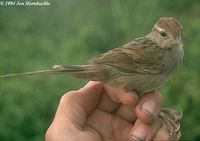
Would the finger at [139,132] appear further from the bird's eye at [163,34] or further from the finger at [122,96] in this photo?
the bird's eye at [163,34]

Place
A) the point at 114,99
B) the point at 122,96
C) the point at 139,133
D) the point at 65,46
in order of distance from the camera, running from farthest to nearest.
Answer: the point at 65,46 < the point at 114,99 < the point at 122,96 < the point at 139,133

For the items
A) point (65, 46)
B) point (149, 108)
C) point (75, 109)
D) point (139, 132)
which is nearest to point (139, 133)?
point (139, 132)

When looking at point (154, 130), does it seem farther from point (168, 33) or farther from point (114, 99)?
point (168, 33)

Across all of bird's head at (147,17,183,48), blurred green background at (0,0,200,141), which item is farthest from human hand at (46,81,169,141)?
blurred green background at (0,0,200,141)

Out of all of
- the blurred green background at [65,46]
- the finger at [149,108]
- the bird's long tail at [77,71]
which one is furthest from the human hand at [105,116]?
the blurred green background at [65,46]

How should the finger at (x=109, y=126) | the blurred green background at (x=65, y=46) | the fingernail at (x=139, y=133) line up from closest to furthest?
the fingernail at (x=139, y=133), the finger at (x=109, y=126), the blurred green background at (x=65, y=46)

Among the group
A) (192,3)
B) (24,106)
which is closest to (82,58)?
(24,106)

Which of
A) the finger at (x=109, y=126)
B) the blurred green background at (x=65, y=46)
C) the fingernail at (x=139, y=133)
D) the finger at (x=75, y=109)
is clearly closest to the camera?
the fingernail at (x=139, y=133)

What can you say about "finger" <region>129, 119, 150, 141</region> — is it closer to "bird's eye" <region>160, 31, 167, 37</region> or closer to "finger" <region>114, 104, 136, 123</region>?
"finger" <region>114, 104, 136, 123</region>

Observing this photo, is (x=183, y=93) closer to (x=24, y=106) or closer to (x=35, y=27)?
(x=24, y=106)
